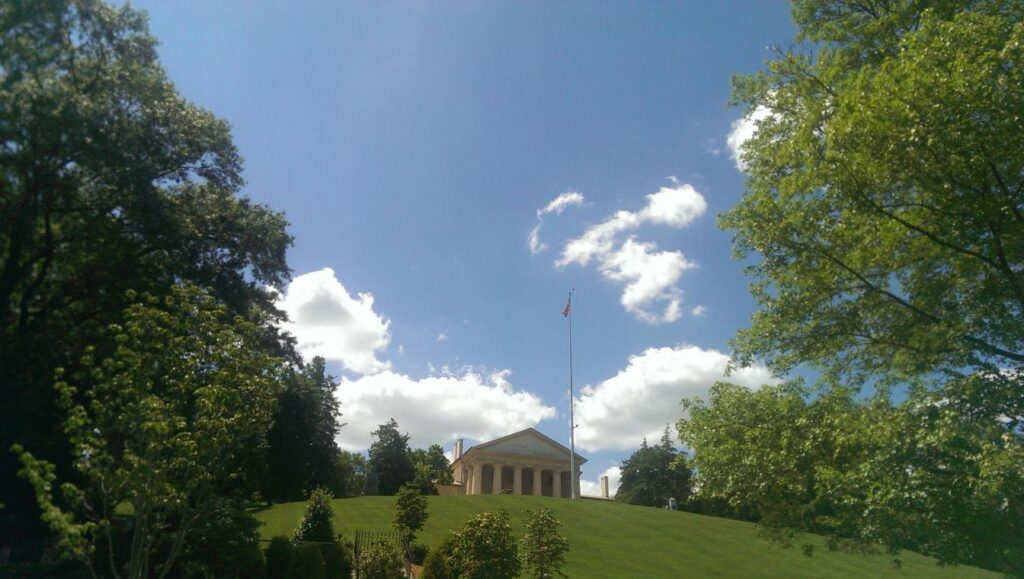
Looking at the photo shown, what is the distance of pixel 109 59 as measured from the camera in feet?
79.3

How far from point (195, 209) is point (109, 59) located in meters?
6.05

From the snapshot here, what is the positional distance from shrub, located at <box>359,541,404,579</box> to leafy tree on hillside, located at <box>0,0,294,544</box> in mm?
8204

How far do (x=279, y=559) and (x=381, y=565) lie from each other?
11.0ft

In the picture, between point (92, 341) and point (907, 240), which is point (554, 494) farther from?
point (907, 240)

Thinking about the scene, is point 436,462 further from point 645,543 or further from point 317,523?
point 317,523

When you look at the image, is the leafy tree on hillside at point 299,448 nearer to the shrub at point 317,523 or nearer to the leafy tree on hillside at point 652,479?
the shrub at point 317,523

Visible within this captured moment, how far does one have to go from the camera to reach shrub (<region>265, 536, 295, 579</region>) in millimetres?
22000

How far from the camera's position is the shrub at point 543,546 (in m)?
22.3

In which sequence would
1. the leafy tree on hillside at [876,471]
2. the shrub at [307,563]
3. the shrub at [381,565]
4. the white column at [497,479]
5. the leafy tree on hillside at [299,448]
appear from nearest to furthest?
1. the leafy tree on hillside at [876,471]
2. the shrub at [307,563]
3. the shrub at [381,565]
4. the leafy tree on hillside at [299,448]
5. the white column at [497,479]

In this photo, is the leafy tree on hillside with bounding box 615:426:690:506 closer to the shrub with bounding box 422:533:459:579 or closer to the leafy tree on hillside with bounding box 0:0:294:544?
the shrub with bounding box 422:533:459:579

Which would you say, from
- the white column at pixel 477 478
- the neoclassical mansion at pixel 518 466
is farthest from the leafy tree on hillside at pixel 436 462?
the white column at pixel 477 478

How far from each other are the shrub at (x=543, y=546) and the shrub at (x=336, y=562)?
635cm

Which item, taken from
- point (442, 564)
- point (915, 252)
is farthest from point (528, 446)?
point (915, 252)

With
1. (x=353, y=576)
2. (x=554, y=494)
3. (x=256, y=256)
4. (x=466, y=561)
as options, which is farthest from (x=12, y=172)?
(x=554, y=494)
